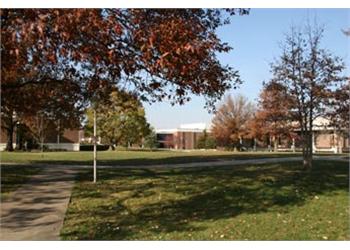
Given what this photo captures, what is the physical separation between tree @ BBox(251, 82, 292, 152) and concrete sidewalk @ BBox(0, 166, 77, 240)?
717 cm

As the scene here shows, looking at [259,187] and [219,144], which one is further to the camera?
[219,144]

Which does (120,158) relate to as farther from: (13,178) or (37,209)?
(37,209)

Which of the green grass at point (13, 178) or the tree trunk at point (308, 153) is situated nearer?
the green grass at point (13, 178)

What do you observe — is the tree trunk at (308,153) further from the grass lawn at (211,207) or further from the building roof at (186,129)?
the building roof at (186,129)

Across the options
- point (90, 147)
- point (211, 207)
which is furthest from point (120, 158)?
point (90, 147)

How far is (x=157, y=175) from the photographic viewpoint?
18125 mm

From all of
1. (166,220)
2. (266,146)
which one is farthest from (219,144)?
(166,220)

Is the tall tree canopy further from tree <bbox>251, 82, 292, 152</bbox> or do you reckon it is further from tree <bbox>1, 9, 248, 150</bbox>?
tree <bbox>251, 82, 292, 152</bbox>

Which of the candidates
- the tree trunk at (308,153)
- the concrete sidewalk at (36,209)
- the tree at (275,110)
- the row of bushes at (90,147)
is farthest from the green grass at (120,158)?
the row of bushes at (90,147)

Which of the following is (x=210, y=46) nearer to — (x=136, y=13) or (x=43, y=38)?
(x=136, y=13)

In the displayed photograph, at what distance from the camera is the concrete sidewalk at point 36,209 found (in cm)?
959

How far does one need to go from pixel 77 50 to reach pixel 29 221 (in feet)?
13.4

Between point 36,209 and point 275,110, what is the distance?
10.3m

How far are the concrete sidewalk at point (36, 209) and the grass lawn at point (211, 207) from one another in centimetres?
26
